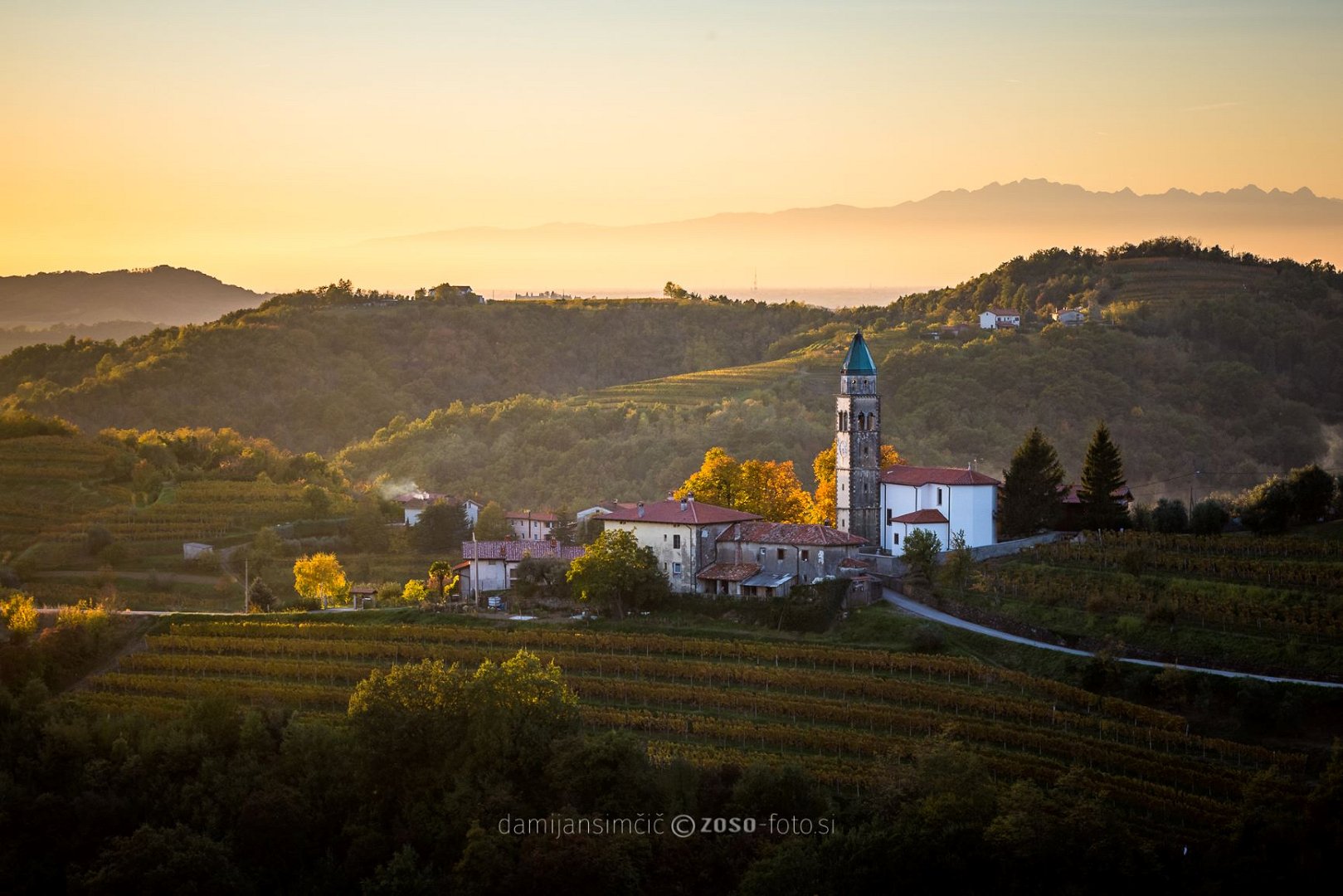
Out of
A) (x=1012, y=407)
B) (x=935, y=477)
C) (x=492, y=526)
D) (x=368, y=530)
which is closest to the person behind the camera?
(x=935, y=477)

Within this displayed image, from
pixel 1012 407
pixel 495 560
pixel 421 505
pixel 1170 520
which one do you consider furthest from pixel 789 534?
pixel 1012 407

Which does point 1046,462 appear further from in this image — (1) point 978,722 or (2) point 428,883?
(2) point 428,883

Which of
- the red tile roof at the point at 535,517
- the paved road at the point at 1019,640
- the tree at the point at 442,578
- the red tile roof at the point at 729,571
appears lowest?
the paved road at the point at 1019,640

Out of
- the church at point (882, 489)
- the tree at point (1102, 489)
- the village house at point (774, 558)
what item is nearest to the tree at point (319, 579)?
the village house at point (774, 558)

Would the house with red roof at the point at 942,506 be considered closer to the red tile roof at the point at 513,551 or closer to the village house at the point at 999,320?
the red tile roof at the point at 513,551

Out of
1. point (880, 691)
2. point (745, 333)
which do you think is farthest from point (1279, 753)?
point (745, 333)

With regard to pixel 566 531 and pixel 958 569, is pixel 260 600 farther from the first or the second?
pixel 958 569

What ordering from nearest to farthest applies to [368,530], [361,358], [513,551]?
1. [513,551]
2. [368,530]
3. [361,358]
